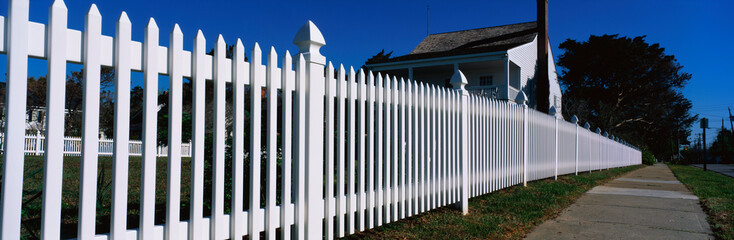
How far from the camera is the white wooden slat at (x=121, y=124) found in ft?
6.52

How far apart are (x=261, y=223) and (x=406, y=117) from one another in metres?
1.98

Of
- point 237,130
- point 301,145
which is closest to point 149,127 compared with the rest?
point 237,130

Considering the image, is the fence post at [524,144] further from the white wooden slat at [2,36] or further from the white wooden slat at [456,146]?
the white wooden slat at [2,36]

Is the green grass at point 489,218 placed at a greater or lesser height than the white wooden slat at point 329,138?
lesser

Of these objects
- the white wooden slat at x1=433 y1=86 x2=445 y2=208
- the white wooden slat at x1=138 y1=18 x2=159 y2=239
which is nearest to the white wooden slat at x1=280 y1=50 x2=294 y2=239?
the white wooden slat at x1=138 y1=18 x2=159 y2=239

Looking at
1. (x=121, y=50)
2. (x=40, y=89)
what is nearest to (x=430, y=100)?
(x=121, y=50)

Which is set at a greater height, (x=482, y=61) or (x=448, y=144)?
(x=482, y=61)

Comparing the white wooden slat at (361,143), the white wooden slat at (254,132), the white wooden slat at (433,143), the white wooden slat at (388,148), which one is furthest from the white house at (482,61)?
the white wooden slat at (254,132)

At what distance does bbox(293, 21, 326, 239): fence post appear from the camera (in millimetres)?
3051

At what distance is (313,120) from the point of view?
307cm

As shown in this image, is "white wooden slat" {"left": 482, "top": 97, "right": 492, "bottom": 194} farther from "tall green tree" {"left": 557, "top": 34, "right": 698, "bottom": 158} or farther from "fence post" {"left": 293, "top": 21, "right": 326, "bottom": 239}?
"tall green tree" {"left": 557, "top": 34, "right": 698, "bottom": 158}

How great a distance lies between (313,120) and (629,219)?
156 inches

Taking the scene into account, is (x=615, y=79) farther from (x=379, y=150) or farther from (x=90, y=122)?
(x=90, y=122)

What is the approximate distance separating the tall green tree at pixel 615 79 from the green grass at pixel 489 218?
89.6 ft
